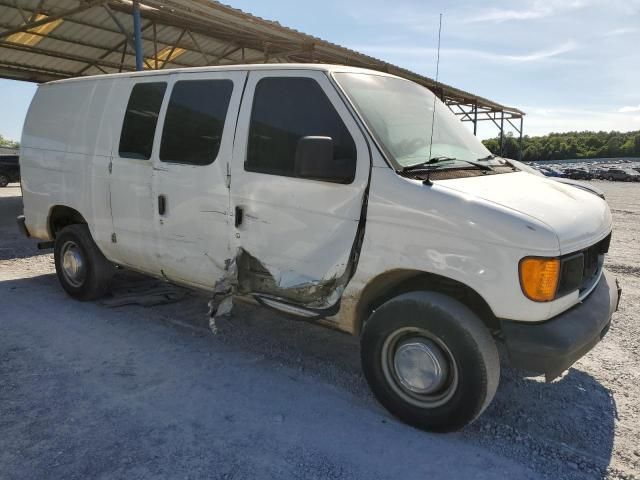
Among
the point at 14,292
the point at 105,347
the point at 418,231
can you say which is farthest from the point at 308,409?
the point at 14,292

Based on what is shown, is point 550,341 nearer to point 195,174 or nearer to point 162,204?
point 195,174

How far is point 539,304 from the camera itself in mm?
2490

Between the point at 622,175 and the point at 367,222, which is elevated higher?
the point at 367,222

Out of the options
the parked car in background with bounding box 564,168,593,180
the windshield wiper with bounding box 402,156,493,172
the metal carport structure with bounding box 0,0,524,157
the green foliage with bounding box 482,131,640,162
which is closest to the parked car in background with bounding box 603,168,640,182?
the parked car in background with bounding box 564,168,593,180

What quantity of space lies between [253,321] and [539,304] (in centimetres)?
276

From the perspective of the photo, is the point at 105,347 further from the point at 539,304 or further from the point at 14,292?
the point at 539,304

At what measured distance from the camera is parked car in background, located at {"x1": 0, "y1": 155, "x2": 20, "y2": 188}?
19.5m

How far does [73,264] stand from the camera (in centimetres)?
496

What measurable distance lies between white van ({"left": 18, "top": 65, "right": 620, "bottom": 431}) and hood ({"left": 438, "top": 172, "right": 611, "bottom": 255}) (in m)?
0.02

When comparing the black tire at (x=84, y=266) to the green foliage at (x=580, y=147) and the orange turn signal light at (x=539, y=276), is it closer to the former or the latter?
the orange turn signal light at (x=539, y=276)

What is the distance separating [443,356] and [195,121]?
8.32 feet

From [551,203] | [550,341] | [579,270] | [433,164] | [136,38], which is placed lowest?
[550,341]

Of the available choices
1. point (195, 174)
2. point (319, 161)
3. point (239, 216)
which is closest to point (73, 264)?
point (195, 174)

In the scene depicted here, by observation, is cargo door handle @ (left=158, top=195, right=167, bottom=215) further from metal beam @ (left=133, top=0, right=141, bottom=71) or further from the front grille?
metal beam @ (left=133, top=0, right=141, bottom=71)
